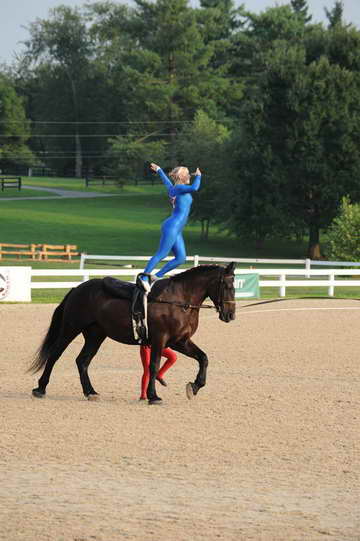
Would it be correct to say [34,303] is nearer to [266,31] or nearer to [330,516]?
[330,516]

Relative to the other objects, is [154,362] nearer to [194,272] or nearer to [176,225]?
[194,272]

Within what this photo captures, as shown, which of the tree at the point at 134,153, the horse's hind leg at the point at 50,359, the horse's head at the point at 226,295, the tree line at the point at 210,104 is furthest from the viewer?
the tree at the point at 134,153

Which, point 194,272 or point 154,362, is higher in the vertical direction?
point 194,272

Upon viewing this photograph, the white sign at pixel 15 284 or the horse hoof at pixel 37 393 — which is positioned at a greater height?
the horse hoof at pixel 37 393

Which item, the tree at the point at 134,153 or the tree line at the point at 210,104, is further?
the tree at the point at 134,153

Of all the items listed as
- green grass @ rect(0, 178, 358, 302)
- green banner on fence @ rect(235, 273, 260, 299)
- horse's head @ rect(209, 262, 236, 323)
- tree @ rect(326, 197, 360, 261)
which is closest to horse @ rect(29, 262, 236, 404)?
horse's head @ rect(209, 262, 236, 323)

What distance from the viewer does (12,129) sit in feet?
340

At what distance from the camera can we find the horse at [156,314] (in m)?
11.6

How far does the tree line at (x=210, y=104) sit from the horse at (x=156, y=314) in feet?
160

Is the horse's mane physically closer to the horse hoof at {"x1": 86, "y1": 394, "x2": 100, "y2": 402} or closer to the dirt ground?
the dirt ground

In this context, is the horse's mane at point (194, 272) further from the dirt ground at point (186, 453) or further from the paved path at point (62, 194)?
the paved path at point (62, 194)

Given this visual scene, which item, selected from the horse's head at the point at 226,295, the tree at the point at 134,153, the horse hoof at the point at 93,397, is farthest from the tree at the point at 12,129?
the horse's head at the point at 226,295

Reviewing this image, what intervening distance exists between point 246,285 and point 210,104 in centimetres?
6535

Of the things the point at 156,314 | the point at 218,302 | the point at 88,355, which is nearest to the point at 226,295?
the point at 218,302
